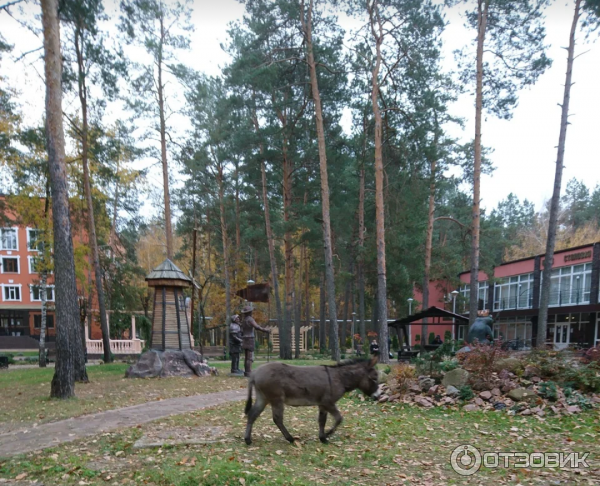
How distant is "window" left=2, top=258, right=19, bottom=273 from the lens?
40.4 metres

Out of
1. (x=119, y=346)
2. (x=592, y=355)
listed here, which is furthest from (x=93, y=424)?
(x=119, y=346)

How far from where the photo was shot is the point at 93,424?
708 cm

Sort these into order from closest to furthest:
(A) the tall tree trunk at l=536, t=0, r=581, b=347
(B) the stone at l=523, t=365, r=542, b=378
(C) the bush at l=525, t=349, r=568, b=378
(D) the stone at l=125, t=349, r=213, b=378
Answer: (C) the bush at l=525, t=349, r=568, b=378
(B) the stone at l=523, t=365, r=542, b=378
(D) the stone at l=125, t=349, r=213, b=378
(A) the tall tree trunk at l=536, t=0, r=581, b=347

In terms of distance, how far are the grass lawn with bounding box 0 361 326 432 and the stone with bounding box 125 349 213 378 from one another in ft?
1.76

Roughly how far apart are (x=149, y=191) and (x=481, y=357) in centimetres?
2353

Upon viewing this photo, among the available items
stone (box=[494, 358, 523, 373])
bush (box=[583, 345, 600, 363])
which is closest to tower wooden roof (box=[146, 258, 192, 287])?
stone (box=[494, 358, 523, 373])

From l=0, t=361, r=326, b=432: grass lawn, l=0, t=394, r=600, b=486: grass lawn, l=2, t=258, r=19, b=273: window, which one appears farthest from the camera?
l=2, t=258, r=19, b=273: window

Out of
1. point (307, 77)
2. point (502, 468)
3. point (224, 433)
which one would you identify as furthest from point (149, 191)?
point (502, 468)

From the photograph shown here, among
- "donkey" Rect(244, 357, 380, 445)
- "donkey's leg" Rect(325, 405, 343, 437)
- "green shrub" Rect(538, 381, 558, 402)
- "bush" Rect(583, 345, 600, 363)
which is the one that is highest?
"donkey" Rect(244, 357, 380, 445)

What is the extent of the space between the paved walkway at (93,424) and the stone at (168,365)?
4.04m

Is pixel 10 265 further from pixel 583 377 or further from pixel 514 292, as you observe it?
pixel 514 292

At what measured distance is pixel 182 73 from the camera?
1864 cm

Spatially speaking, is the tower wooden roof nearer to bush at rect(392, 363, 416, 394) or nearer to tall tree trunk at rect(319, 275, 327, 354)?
bush at rect(392, 363, 416, 394)

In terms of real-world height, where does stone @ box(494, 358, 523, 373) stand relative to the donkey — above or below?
below
